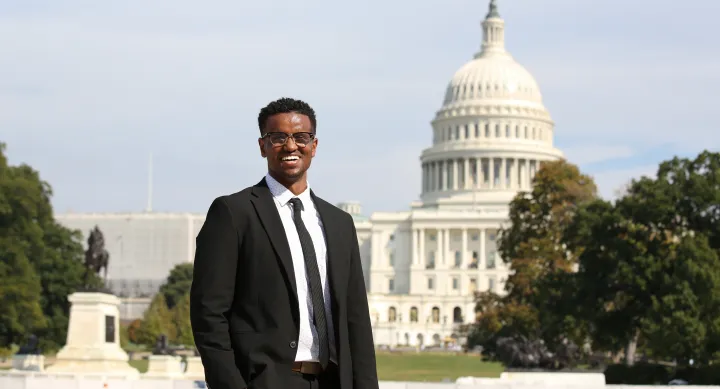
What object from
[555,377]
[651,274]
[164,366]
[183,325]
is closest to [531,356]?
[555,377]

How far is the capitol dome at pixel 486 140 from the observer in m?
171

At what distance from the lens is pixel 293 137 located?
6898 mm

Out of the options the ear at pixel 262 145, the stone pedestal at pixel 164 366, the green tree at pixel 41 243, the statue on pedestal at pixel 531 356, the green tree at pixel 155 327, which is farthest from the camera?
the green tree at pixel 155 327

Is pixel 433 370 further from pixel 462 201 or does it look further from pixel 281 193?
pixel 462 201

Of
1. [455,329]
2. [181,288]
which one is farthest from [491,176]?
[181,288]

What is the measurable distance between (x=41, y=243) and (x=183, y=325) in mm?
37974

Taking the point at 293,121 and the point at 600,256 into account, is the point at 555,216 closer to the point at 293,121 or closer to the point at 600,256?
the point at 600,256

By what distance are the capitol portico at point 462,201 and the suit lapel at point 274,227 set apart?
15343cm

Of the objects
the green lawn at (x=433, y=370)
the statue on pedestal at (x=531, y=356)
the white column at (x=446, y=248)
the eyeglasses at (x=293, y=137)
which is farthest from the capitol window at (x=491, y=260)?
the eyeglasses at (x=293, y=137)

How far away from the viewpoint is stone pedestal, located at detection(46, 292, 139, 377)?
4288 cm

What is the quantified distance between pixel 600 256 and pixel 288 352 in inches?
1754

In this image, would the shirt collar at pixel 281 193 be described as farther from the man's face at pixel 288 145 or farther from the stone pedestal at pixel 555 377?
the stone pedestal at pixel 555 377

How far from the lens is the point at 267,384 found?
6.52 meters

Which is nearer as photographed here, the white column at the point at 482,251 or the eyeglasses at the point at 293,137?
the eyeglasses at the point at 293,137
